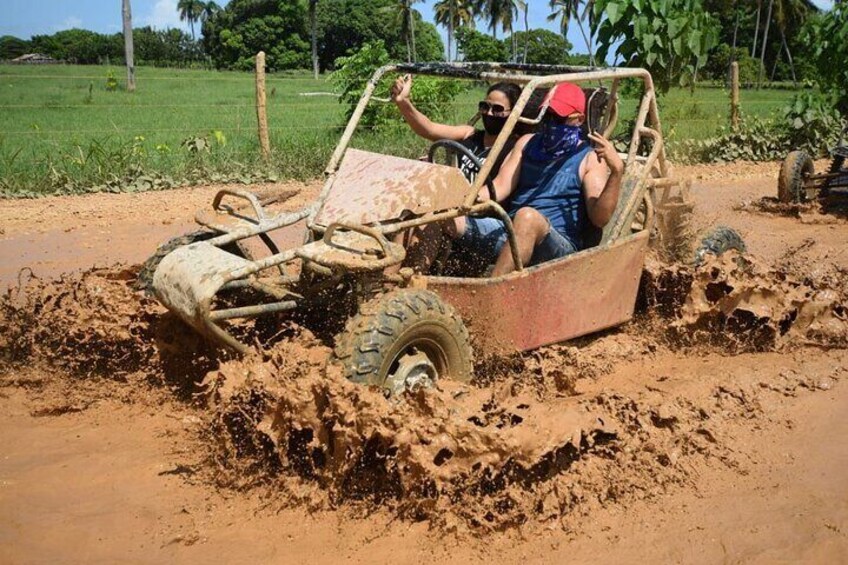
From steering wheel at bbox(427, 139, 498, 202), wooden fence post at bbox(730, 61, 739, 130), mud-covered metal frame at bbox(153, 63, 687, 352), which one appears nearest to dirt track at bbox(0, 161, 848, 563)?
mud-covered metal frame at bbox(153, 63, 687, 352)

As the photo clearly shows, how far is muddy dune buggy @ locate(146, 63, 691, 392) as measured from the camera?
12.2 ft

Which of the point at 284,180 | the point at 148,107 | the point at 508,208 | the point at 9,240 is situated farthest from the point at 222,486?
the point at 148,107

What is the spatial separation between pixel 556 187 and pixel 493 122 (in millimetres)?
525

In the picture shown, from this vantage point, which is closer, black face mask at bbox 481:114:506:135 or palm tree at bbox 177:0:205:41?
black face mask at bbox 481:114:506:135

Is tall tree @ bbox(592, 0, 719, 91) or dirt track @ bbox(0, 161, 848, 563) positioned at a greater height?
tall tree @ bbox(592, 0, 719, 91)

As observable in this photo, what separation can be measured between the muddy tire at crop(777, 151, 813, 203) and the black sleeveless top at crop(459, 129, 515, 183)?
18.7 ft

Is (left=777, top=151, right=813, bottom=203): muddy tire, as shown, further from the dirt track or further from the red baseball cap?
the red baseball cap

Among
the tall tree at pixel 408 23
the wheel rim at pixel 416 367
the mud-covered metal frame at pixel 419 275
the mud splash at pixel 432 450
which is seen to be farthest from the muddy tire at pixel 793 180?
the tall tree at pixel 408 23

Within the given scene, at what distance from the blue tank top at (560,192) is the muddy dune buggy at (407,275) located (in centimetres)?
17

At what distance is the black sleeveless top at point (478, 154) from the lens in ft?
15.8

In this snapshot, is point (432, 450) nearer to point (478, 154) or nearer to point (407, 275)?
point (407, 275)

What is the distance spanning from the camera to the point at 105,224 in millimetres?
8820

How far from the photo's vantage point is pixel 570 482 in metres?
3.52

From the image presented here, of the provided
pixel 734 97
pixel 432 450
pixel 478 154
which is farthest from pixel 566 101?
pixel 734 97
